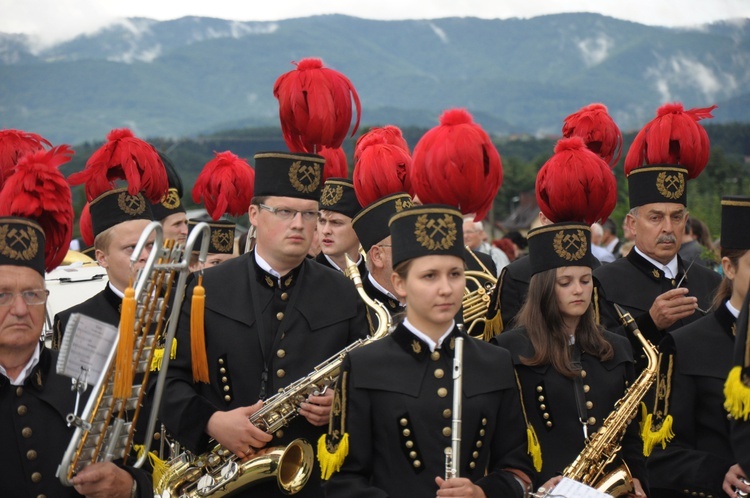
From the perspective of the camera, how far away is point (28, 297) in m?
4.78

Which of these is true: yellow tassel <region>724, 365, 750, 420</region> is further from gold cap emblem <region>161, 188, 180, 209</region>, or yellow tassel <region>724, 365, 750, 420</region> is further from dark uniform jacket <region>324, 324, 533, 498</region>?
gold cap emblem <region>161, 188, 180, 209</region>

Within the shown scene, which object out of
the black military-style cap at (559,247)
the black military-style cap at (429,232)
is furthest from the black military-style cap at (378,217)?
the black military-style cap at (429,232)

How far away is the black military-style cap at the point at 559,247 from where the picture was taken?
20.0ft

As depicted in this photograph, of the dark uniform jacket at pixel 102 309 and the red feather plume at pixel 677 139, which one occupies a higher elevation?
the red feather plume at pixel 677 139

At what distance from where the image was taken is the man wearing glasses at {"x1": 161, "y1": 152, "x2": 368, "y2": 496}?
18.8ft

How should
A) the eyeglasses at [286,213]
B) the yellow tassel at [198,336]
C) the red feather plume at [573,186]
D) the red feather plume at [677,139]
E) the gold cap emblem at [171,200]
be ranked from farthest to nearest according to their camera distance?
1. the gold cap emblem at [171,200]
2. the red feather plume at [677,139]
3. the red feather plume at [573,186]
4. the eyeglasses at [286,213]
5. the yellow tassel at [198,336]

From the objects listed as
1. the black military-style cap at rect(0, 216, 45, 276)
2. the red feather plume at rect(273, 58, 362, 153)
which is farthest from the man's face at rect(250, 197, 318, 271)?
the black military-style cap at rect(0, 216, 45, 276)

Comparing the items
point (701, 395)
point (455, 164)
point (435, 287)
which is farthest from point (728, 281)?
point (435, 287)

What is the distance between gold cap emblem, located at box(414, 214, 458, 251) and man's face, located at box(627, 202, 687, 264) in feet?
11.2

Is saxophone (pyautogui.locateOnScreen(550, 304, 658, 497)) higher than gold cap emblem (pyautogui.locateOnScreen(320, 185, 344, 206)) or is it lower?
lower

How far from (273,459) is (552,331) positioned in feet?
5.26

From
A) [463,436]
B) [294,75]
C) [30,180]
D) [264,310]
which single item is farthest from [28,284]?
[294,75]

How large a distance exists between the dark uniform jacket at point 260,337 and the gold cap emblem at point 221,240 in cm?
375

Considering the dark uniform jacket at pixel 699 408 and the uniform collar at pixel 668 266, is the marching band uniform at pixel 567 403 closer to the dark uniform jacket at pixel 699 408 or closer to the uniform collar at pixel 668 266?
the dark uniform jacket at pixel 699 408
